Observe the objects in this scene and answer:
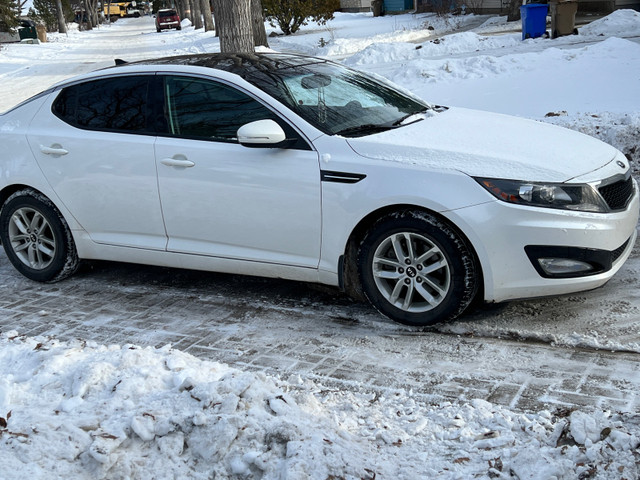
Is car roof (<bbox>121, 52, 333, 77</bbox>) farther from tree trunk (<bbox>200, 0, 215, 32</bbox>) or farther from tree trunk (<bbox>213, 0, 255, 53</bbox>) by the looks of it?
tree trunk (<bbox>200, 0, 215, 32</bbox>)

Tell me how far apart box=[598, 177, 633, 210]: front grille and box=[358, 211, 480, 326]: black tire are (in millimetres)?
881

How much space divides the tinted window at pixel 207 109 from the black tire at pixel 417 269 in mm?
1158

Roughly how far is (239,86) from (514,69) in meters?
9.69

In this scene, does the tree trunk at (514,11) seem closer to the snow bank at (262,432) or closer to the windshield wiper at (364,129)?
the windshield wiper at (364,129)

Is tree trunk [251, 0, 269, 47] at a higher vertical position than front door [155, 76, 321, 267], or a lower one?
lower

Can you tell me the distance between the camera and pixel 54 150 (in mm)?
5805

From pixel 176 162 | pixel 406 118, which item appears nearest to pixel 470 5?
pixel 406 118

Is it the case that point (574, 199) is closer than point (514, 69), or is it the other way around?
point (574, 199)

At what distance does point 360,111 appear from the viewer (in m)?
5.31

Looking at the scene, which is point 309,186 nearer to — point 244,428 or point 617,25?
point 244,428

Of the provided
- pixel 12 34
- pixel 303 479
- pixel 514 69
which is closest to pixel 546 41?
pixel 514 69

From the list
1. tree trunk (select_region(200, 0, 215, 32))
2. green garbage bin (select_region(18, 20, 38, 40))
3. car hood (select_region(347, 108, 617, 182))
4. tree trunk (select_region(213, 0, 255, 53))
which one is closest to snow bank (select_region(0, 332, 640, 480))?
car hood (select_region(347, 108, 617, 182))

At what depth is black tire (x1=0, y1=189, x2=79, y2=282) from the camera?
5.96 meters

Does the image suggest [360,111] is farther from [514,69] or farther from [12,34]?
[12,34]
